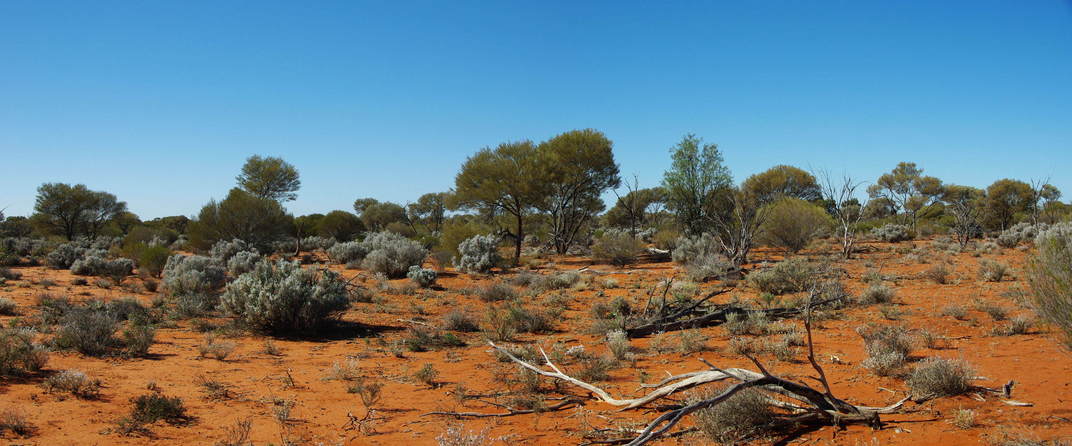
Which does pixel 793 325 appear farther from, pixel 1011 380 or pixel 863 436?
pixel 863 436

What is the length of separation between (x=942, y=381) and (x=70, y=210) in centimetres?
5031

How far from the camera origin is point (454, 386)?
6.88 metres

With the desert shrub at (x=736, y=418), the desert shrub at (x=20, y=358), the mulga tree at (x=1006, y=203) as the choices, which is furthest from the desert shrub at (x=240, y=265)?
the mulga tree at (x=1006, y=203)

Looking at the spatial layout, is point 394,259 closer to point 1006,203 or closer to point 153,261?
point 153,261

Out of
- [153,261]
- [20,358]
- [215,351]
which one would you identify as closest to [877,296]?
[215,351]

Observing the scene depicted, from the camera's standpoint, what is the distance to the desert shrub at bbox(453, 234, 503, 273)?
2228 cm

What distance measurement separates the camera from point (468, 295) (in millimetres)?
16188

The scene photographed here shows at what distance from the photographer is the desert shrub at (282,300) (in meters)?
10.0

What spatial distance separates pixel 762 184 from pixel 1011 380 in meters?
41.2

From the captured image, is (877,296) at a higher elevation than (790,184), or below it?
below

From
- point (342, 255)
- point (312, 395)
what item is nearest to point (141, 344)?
point (312, 395)

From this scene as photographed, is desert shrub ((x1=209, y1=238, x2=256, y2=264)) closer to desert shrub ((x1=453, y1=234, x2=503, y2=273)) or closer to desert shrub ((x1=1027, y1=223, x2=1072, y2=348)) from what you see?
desert shrub ((x1=453, y1=234, x2=503, y2=273))

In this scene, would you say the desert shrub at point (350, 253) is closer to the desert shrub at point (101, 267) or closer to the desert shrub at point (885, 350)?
the desert shrub at point (101, 267)

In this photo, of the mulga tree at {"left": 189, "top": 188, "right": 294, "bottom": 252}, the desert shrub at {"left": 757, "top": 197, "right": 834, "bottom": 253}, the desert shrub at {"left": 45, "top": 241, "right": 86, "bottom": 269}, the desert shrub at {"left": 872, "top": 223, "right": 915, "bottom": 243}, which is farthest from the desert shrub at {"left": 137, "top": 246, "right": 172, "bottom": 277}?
the desert shrub at {"left": 872, "top": 223, "right": 915, "bottom": 243}
